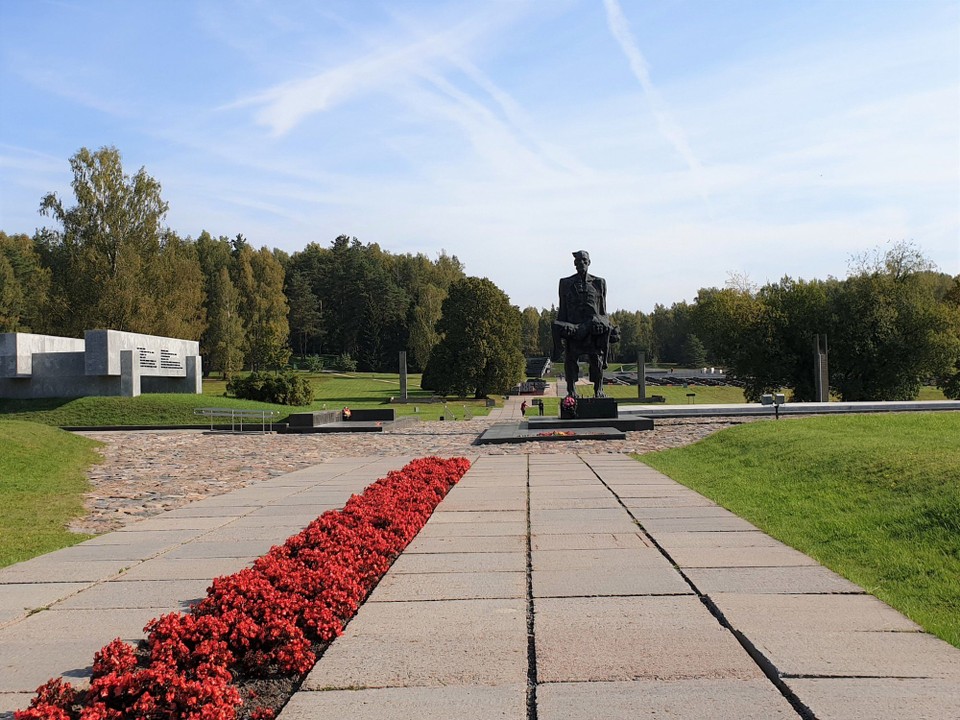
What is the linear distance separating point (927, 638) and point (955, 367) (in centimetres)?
4135

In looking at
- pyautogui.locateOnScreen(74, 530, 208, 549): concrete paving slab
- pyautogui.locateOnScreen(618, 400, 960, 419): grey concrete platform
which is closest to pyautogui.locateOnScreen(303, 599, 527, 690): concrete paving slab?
pyautogui.locateOnScreen(74, 530, 208, 549): concrete paving slab

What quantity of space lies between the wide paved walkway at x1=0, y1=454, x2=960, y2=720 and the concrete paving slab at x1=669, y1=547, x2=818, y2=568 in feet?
0.09

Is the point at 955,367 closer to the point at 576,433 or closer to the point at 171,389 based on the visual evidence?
the point at 576,433

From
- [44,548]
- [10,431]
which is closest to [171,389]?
[10,431]

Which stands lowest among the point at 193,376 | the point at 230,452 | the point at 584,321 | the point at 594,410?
the point at 230,452

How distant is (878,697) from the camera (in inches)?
118

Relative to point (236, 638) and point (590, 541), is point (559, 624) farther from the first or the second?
point (590, 541)

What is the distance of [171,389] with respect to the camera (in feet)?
115

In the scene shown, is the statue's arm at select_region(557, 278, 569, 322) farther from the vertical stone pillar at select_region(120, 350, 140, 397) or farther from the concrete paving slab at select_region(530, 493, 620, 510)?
the vertical stone pillar at select_region(120, 350, 140, 397)

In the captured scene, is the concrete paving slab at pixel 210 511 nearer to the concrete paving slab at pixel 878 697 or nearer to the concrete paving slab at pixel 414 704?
the concrete paving slab at pixel 414 704

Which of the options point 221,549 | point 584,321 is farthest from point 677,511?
point 584,321

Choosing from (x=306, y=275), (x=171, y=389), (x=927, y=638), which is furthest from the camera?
(x=306, y=275)

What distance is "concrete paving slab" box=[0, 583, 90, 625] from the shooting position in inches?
184

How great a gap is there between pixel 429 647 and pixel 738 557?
2.87 m
